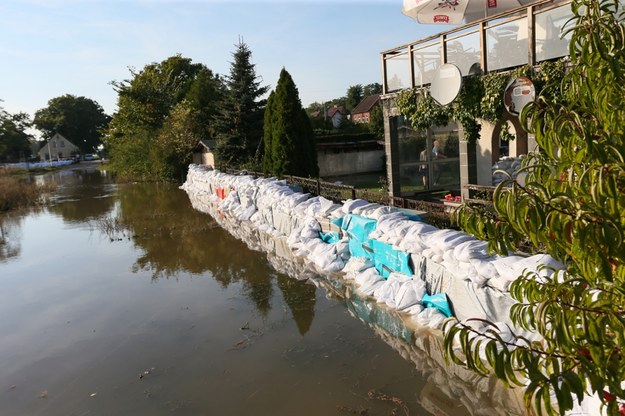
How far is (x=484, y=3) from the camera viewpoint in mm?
10000

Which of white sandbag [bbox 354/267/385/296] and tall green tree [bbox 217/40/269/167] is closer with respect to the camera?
white sandbag [bbox 354/267/385/296]

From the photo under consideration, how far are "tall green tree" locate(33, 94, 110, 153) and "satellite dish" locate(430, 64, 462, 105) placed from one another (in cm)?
8662

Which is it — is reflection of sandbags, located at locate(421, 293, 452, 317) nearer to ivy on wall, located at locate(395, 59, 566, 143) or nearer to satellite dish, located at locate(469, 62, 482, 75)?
ivy on wall, located at locate(395, 59, 566, 143)

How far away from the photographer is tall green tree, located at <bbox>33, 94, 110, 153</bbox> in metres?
85.8

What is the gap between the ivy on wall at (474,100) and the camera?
Answer: 24.9 ft

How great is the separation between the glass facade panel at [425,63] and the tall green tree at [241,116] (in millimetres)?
14159

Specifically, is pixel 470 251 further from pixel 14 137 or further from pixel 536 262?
pixel 14 137

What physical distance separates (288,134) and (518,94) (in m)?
8.66

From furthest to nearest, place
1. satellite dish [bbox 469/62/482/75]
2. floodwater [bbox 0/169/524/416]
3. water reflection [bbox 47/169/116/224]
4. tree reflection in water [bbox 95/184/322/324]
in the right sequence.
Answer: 1. water reflection [bbox 47/169/116/224]
2. satellite dish [bbox 469/62/482/75]
3. tree reflection in water [bbox 95/184/322/324]
4. floodwater [bbox 0/169/524/416]

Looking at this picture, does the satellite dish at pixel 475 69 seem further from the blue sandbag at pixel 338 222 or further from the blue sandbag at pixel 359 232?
the blue sandbag at pixel 338 222

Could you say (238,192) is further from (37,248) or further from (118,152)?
(118,152)

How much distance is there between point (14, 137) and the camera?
61.4m

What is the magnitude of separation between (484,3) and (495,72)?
2325mm

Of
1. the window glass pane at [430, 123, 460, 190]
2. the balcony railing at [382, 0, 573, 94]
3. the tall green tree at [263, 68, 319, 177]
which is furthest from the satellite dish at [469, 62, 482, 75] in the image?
the tall green tree at [263, 68, 319, 177]
